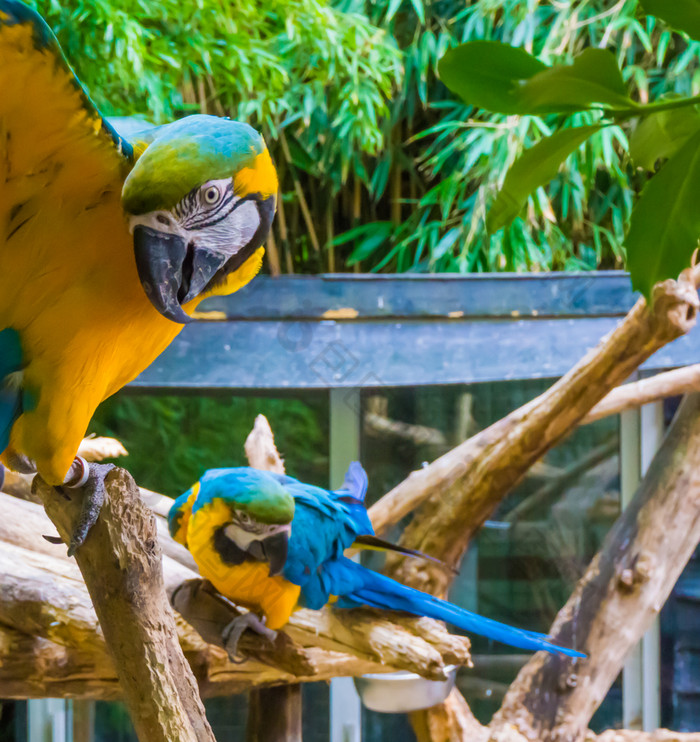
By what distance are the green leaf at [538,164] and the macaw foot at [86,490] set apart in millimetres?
367

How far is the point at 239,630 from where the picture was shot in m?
0.95

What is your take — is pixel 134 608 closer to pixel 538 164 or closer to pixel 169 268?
pixel 169 268

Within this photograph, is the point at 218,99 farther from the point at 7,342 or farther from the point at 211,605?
the point at 7,342

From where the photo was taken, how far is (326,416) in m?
1.83

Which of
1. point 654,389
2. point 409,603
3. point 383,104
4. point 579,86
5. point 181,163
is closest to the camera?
point 579,86

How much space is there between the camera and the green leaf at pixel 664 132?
25 cm

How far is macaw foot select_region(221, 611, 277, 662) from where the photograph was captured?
0.95 meters

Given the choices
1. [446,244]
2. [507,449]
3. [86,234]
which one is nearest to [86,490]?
[86,234]

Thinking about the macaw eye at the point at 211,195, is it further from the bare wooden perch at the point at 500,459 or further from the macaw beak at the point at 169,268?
the bare wooden perch at the point at 500,459

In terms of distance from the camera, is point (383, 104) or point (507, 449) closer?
point (507, 449)

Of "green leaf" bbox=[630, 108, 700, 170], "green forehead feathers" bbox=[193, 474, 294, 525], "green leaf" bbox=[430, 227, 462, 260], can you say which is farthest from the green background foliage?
"green leaf" bbox=[630, 108, 700, 170]

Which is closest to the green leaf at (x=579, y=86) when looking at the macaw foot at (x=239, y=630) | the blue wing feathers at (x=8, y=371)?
the blue wing feathers at (x=8, y=371)

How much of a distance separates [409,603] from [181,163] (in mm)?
768

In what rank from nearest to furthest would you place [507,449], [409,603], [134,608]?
1. [134,608]
2. [409,603]
3. [507,449]
